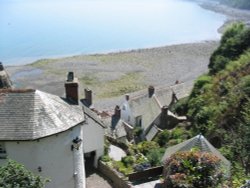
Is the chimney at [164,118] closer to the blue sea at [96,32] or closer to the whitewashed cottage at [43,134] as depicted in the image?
the whitewashed cottage at [43,134]

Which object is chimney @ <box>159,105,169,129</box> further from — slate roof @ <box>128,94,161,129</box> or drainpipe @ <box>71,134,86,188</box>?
drainpipe @ <box>71,134,86,188</box>

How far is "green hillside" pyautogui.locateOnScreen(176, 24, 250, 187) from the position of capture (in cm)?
2359

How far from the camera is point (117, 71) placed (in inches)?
3499

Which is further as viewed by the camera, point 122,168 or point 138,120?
point 138,120

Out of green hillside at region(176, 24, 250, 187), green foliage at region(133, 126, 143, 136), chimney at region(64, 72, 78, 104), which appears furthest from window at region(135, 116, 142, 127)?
chimney at region(64, 72, 78, 104)

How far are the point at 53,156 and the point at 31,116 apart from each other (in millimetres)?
2626

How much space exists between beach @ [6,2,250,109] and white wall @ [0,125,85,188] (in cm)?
4075

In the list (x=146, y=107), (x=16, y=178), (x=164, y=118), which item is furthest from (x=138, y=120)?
(x=16, y=178)

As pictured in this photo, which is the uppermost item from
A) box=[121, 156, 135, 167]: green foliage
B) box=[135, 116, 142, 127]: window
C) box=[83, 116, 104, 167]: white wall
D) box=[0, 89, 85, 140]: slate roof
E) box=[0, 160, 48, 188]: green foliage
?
box=[0, 89, 85, 140]: slate roof

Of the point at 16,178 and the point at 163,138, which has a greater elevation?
the point at 16,178

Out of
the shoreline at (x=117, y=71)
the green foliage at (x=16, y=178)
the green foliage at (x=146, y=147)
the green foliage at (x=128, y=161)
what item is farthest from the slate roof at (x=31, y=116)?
the shoreline at (x=117, y=71)

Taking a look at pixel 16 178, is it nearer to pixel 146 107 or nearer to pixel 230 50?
pixel 146 107

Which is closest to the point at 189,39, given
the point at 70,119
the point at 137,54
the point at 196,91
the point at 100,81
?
the point at 137,54

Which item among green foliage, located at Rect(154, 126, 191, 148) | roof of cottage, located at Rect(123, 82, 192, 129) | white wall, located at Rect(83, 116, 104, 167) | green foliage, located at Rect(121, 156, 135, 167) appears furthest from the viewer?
roof of cottage, located at Rect(123, 82, 192, 129)
